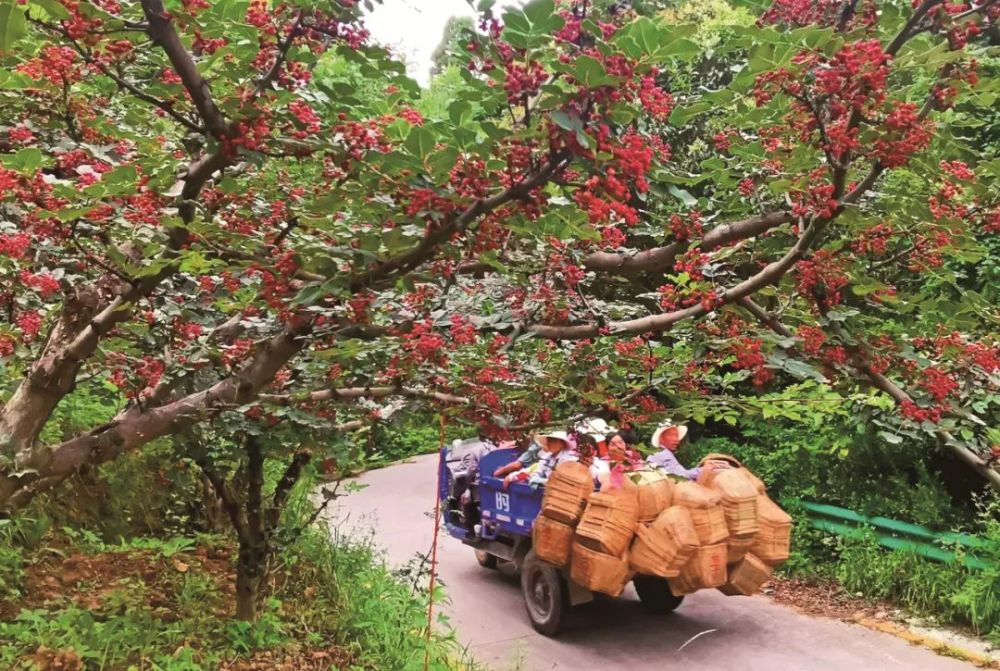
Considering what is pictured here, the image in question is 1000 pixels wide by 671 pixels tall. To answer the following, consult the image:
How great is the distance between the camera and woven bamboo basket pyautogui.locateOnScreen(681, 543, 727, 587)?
518 centimetres

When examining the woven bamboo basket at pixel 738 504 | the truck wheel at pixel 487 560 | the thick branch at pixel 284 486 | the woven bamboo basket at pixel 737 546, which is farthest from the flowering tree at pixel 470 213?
the truck wheel at pixel 487 560

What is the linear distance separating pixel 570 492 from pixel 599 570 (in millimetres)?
537

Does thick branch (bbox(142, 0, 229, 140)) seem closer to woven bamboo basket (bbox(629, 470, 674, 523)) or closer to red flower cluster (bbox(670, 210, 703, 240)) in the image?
red flower cluster (bbox(670, 210, 703, 240))

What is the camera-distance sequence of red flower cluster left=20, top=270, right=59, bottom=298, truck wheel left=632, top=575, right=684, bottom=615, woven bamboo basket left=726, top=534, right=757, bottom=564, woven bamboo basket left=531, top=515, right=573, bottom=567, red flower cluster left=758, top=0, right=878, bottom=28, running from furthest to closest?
truck wheel left=632, top=575, right=684, bottom=615, woven bamboo basket left=726, top=534, right=757, bottom=564, woven bamboo basket left=531, top=515, right=573, bottom=567, red flower cluster left=20, top=270, right=59, bottom=298, red flower cluster left=758, top=0, right=878, bottom=28

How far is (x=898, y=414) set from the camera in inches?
109

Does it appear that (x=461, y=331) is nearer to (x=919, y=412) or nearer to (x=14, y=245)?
(x=14, y=245)

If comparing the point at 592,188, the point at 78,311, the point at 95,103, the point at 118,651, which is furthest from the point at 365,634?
the point at 592,188

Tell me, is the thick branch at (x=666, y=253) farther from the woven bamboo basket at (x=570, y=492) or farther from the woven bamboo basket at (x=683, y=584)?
the woven bamboo basket at (x=683, y=584)

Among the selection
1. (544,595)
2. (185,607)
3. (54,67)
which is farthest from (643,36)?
(544,595)

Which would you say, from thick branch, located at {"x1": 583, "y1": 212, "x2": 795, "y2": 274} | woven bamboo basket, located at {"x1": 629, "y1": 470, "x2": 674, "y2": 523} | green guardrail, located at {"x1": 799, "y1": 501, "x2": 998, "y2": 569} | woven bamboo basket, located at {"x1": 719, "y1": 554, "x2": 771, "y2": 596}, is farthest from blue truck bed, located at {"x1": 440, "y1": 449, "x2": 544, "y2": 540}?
thick branch, located at {"x1": 583, "y1": 212, "x2": 795, "y2": 274}

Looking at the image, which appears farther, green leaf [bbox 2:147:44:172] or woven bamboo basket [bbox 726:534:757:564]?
woven bamboo basket [bbox 726:534:757:564]

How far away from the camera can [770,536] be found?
5586mm

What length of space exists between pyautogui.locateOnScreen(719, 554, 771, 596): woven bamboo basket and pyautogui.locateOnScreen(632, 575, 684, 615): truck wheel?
0.68 metres

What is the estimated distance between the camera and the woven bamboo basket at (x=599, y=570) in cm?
513
